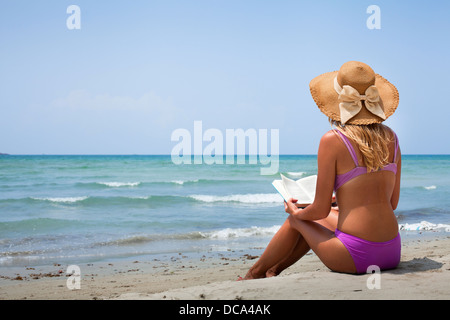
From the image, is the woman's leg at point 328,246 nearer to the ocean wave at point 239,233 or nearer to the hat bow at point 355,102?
the hat bow at point 355,102

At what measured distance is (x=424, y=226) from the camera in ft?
32.8

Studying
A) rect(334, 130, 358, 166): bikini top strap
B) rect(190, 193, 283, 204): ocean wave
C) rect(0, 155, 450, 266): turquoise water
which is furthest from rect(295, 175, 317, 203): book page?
rect(190, 193, 283, 204): ocean wave

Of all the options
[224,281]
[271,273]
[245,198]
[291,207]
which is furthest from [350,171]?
[245,198]

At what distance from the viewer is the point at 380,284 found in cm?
326

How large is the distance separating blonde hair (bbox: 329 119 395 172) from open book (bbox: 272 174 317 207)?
65 centimetres

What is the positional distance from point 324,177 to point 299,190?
0.63 m

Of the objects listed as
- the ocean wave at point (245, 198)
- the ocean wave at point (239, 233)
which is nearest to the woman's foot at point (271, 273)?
the ocean wave at point (239, 233)

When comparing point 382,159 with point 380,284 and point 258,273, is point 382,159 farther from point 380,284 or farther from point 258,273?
point 258,273

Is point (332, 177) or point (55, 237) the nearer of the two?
point (332, 177)

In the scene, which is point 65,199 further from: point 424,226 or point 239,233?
point 424,226

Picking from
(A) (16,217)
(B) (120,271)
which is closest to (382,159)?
(B) (120,271)

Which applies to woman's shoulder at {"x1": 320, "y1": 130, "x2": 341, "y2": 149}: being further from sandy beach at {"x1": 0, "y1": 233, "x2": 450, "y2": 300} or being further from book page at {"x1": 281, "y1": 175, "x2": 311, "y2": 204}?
sandy beach at {"x1": 0, "y1": 233, "x2": 450, "y2": 300}
